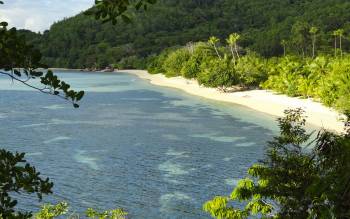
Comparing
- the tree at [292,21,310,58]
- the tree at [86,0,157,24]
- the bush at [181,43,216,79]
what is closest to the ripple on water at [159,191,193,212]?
the tree at [86,0,157,24]

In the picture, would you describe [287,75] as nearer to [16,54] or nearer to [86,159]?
[86,159]

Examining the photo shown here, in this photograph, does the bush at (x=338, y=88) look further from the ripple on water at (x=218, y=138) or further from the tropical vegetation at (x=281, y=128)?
the ripple on water at (x=218, y=138)

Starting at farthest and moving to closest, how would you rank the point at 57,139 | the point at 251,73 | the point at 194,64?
the point at 194,64 → the point at 251,73 → the point at 57,139

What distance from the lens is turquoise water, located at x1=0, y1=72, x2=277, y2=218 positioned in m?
35.8

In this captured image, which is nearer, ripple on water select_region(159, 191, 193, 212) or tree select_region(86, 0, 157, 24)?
tree select_region(86, 0, 157, 24)

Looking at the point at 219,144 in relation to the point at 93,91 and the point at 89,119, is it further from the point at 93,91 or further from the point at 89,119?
the point at 93,91

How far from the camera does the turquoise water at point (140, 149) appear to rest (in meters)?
35.8

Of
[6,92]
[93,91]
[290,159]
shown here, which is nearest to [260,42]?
[93,91]

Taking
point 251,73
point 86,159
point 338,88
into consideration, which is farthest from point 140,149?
point 251,73

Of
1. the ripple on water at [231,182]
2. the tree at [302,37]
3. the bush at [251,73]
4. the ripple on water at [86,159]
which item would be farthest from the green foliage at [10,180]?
the tree at [302,37]

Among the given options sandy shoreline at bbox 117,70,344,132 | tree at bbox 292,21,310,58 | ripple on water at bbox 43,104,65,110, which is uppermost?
tree at bbox 292,21,310,58

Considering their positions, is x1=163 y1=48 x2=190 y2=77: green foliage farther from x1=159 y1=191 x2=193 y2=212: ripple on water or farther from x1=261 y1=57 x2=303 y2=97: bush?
x1=159 y1=191 x2=193 y2=212: ripple on water

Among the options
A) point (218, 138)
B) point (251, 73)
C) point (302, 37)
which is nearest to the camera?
point (218, 138)

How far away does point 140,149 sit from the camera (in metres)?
51.4
